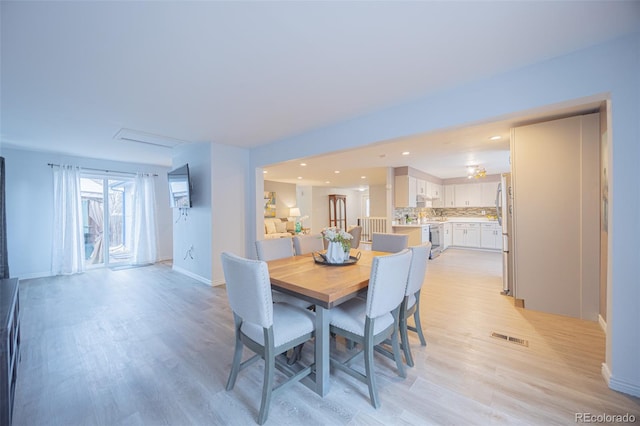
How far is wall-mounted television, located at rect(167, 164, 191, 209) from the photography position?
428cm

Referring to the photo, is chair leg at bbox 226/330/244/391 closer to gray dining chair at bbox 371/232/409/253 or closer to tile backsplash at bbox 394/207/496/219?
gray dining chair at bbox 371/232/409/253

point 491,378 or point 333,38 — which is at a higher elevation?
point 333,38

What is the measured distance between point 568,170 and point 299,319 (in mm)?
3287

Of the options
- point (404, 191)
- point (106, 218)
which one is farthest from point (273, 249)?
point (106, 218)

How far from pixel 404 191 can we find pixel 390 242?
3284 millimetres

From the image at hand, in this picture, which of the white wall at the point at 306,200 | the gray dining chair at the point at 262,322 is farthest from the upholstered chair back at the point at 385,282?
the white wall at the point at 306,200

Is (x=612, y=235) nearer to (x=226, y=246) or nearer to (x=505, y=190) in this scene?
(x=505, y=190)

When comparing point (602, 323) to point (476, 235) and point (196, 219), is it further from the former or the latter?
point (196, 219)

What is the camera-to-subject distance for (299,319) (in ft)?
5.82

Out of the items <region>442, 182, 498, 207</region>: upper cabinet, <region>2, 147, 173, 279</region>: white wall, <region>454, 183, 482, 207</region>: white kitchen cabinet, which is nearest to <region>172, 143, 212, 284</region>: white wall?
<region>2, 147, 173, 279</region>: white wall

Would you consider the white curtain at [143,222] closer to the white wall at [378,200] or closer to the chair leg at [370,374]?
the chair leg at [370,374]

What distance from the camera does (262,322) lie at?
1.52m

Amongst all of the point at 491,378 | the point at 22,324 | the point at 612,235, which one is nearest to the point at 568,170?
the point at 612,235

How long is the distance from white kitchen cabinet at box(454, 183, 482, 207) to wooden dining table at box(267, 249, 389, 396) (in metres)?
7.15
